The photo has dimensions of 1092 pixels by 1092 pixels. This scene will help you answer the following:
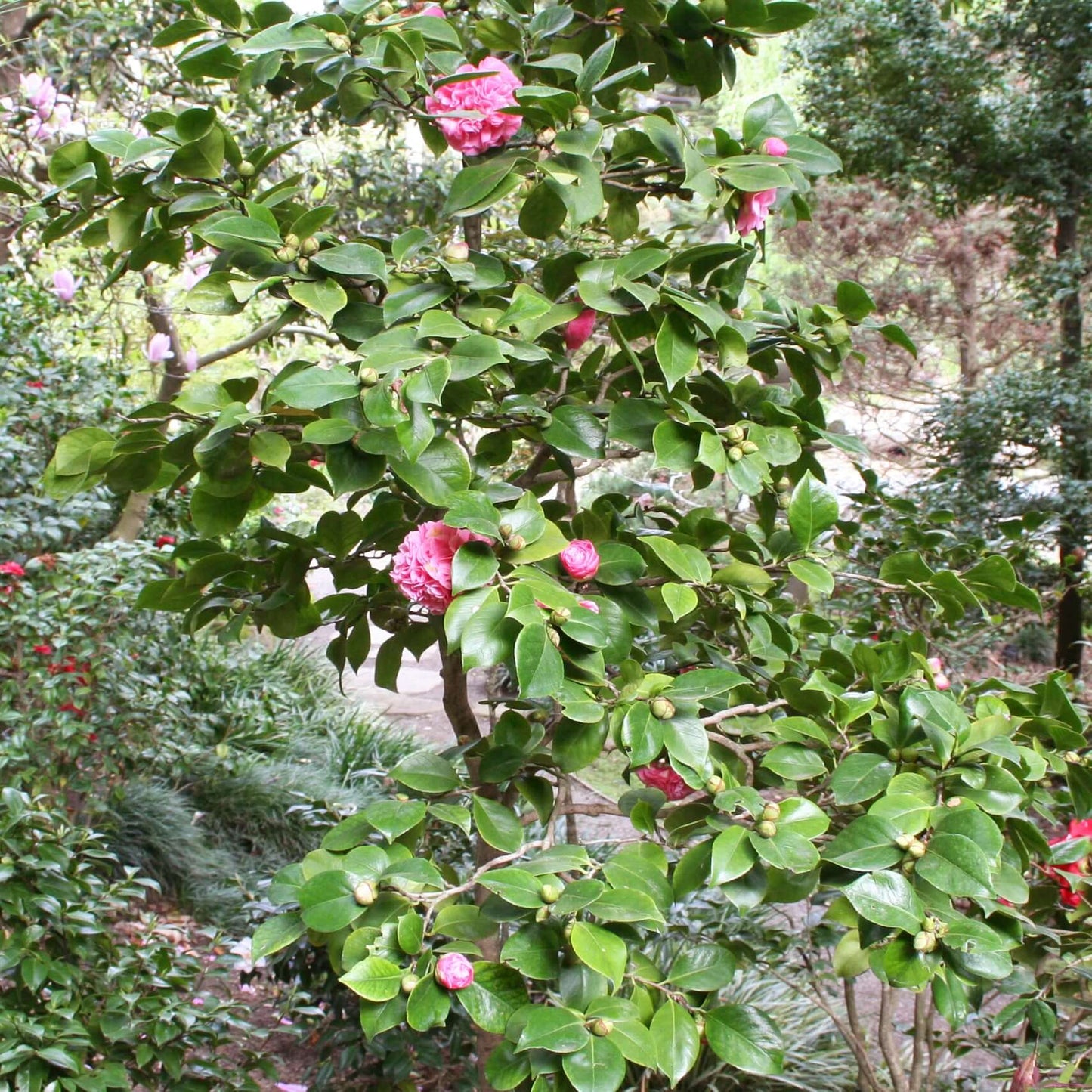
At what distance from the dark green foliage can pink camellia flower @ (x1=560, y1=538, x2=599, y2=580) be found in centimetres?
98

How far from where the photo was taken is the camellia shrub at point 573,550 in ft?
2.27

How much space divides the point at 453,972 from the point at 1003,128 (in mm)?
3686

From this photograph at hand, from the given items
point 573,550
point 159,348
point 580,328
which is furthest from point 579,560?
point 159,348

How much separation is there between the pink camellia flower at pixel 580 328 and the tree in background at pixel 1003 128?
8.53ft

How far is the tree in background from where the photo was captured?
10.7 ft

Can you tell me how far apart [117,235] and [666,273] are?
1.65ft

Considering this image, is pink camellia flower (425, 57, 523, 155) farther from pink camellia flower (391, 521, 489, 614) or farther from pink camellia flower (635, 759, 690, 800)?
pink camellia flower (635, 759, 690, 800)

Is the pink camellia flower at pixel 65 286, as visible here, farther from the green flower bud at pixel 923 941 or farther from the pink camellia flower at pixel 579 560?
the green flower bud at pixel 923 941

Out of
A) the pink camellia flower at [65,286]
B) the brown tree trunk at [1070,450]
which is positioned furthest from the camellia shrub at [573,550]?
the brown tree trunk at [1070,450]

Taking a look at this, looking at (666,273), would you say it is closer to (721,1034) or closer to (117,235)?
(117,235)

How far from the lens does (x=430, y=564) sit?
792 mm

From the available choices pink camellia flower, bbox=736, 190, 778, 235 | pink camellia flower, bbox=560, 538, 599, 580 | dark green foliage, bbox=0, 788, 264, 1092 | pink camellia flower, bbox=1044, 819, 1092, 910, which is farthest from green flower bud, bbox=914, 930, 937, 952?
dark green foliage, bbox=0, 788, 264, 1092

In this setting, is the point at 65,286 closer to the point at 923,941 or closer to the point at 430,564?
the point at 430,564

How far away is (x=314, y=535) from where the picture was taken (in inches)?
41.6
